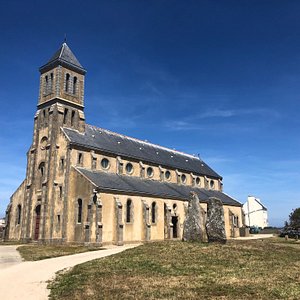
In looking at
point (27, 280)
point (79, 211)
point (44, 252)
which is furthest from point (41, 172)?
point (27, 280)

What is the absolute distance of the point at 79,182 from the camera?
117ft

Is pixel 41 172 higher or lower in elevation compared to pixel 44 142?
lower

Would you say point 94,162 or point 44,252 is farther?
point 94,162

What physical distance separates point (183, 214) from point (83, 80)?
880 inches

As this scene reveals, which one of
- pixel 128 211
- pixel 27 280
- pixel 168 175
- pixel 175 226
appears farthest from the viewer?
pixel 168 175

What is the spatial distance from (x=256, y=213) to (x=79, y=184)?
62.6m

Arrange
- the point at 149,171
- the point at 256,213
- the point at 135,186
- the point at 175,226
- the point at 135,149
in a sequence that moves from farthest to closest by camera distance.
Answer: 1. the point at 256,213
2. the point at 135,149
3. the point at 149,171
4. the point at 175,226
5. the point at 135,186

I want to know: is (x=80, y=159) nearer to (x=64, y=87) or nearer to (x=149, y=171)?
Answer: (x=64, y=87)

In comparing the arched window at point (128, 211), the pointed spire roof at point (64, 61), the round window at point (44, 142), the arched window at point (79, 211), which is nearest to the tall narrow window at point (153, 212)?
the arched window at point (128, 211)

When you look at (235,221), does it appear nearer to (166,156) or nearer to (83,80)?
(166,156)

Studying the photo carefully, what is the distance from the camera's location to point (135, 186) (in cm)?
3984

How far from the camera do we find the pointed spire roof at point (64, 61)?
41.3 m

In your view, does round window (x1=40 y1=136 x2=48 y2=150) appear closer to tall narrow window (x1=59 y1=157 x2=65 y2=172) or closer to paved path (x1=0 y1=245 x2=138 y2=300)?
tall narrow window (x1=59 y1=157 x2=65 y2=172)

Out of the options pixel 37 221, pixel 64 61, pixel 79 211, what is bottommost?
pixel 37 221
